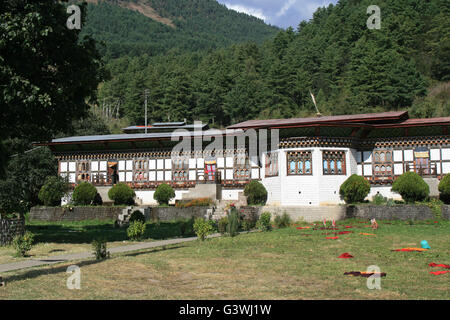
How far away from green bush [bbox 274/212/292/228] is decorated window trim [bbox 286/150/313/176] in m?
3.82

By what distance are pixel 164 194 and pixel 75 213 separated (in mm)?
7659

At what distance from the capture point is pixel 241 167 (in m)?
41.7

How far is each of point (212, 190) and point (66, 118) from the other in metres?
21.0

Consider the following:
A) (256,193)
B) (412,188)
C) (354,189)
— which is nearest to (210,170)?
(256,193)

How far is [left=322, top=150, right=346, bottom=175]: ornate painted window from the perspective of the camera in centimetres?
3428

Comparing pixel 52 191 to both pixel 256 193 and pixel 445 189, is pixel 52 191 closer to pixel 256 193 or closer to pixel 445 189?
pixel 256 193

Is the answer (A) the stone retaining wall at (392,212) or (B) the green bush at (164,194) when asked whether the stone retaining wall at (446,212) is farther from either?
(B) the green bush at (164,194)

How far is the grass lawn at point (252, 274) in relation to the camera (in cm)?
1080

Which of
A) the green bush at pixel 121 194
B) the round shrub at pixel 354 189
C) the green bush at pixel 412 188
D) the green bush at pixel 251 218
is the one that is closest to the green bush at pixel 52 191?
the green bush at pixel 121 194

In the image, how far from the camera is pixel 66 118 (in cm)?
2097

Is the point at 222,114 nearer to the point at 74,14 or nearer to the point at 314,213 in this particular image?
the point at 314,213

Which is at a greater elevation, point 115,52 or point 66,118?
point 115,52

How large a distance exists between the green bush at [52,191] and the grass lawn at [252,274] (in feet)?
82.0
